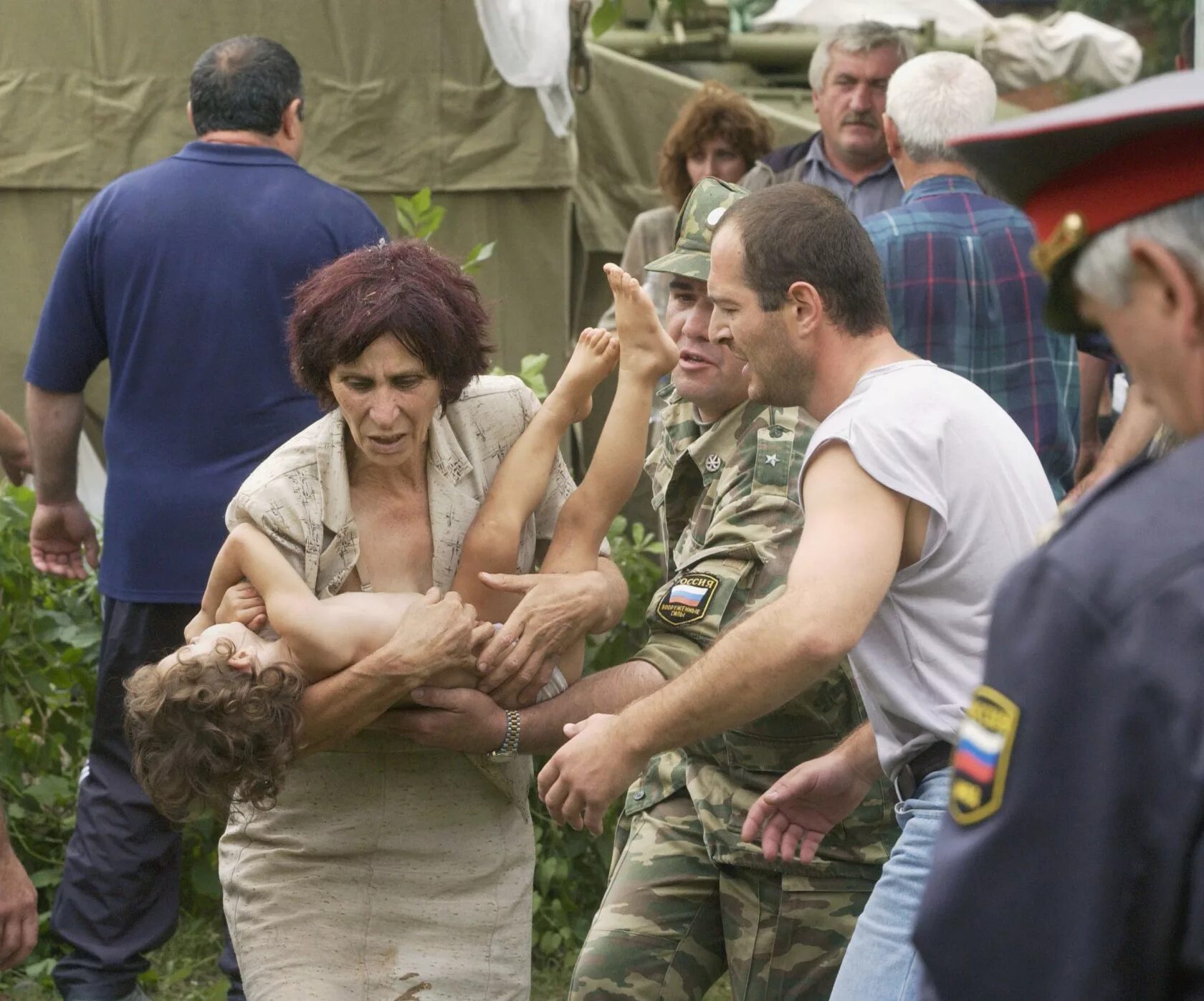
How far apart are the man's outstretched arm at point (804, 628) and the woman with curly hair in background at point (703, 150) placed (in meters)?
A: 4.11

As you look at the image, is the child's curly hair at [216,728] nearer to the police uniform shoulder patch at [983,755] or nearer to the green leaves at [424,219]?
the police uniform shoulder patch at [983,755]

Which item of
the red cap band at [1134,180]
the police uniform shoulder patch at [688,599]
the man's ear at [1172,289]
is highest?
the red cap band at [1134,180]

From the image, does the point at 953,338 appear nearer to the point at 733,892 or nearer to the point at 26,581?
the point at 733,892

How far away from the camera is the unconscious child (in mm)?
3268

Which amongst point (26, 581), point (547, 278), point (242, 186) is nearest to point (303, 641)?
point (242, 186)

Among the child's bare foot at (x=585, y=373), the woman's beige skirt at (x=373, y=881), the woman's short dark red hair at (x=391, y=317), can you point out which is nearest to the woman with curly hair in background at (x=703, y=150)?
the child's bare foot at (x=585, y=373)

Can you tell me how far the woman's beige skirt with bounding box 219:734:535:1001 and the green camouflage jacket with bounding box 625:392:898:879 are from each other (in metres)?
0.48

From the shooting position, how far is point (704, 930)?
379 cm

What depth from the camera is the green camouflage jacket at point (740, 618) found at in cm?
362

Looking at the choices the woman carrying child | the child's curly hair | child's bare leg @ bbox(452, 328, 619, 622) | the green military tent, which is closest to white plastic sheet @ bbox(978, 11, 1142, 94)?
the green military tent

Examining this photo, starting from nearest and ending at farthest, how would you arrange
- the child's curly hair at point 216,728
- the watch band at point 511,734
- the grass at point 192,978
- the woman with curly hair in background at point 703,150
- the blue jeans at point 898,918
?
the blue jeans at point 898,918
the child's curly hair at point 216,728
the watch band at point 511,734
the grass at point 192,978
the woman with curly hair in background at point 703,150

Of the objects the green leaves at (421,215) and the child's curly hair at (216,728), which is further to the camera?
the green leaves at (421,215)

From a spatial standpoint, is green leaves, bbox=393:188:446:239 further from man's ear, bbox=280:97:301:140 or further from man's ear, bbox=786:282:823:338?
man's ear, bbox=786:282:823:338

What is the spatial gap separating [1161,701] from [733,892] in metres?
2.43
